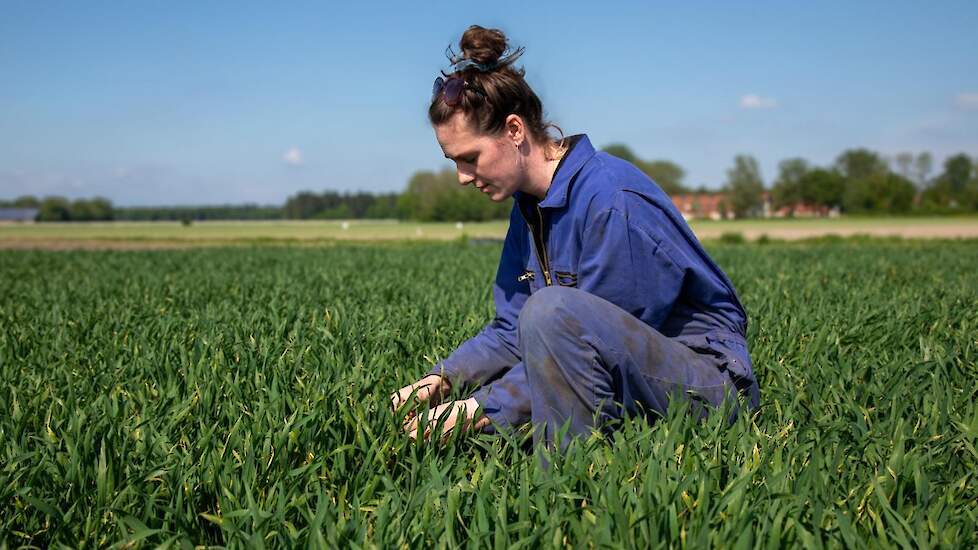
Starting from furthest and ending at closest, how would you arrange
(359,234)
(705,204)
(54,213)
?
(705,204), (54,213), (359,234)

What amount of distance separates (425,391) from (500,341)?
382mm

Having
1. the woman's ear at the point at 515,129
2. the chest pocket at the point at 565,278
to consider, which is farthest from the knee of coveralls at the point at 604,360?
A: the woman's ear at the point at 515,129

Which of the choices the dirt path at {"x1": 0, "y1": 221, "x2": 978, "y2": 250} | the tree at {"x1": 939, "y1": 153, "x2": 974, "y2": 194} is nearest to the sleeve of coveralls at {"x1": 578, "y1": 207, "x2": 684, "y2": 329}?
the dirt path at {"x1": 0, "y1": 221, "x2": 978, "y2": 250}

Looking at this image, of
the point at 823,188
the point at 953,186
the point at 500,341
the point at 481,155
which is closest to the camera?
the point at 481,155

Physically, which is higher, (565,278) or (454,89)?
(454,89)

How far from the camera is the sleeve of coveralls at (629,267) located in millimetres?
2453

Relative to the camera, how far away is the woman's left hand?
7.97 feet

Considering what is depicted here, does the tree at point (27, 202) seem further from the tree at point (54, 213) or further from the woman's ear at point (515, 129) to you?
the woman's ear at point (515, 129)

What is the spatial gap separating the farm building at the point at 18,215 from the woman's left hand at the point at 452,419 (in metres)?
116

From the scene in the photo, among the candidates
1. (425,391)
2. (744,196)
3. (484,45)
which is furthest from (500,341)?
(744,196)

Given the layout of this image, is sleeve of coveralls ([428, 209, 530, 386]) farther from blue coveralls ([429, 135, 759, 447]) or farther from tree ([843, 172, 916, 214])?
tree ([843, 172, 916, 214])

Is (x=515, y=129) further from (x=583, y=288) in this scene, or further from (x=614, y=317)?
(x=614, y=317)

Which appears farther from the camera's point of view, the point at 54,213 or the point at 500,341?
the point at 54,213

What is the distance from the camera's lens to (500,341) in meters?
3.00
